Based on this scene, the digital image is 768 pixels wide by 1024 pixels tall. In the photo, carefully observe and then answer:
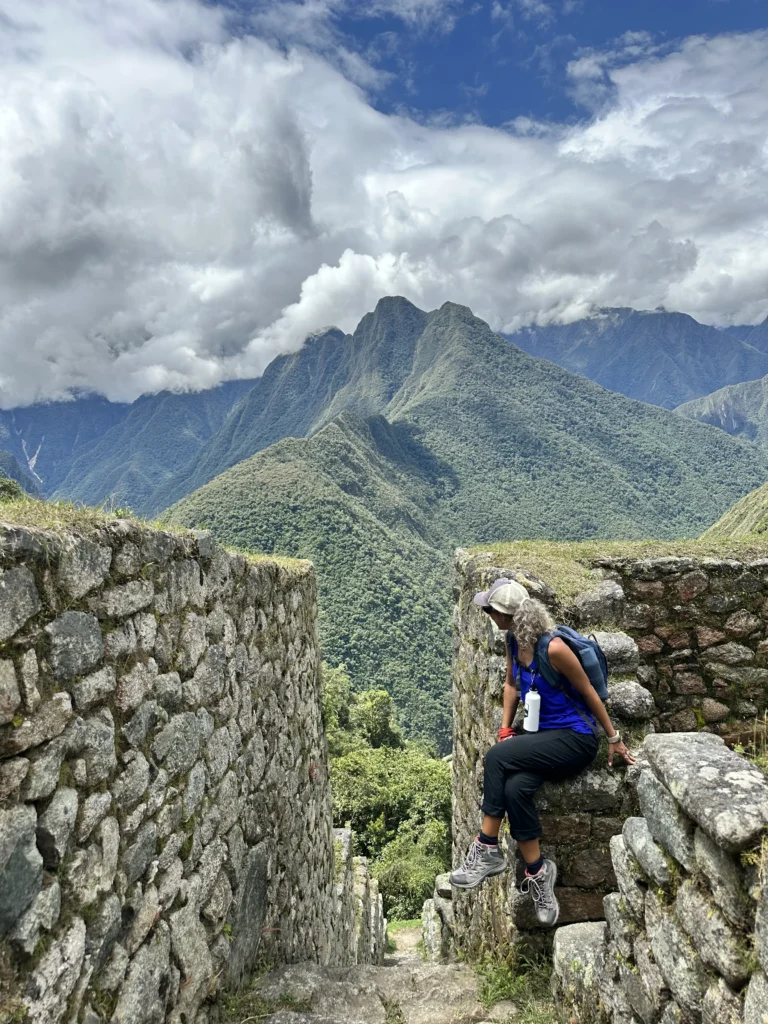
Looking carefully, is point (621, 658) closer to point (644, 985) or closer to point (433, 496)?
point (644, 985)

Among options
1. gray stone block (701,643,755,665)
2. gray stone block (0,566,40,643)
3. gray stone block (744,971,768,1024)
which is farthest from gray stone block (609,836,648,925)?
gray stone block (701,643,755,665)

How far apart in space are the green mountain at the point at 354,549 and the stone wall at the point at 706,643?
1829 inches

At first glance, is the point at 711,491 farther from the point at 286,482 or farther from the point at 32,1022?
the point at 32,1022

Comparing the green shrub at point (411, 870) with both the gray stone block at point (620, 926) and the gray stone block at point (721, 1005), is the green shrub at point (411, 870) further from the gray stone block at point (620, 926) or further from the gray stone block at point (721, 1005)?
the gray stone block at point (721, 1005)

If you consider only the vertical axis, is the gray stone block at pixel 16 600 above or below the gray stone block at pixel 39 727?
above

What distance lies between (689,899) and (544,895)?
6.27 feet

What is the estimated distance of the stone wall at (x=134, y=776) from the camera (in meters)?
1.85

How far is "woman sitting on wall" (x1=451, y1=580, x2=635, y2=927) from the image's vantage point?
3475 mm

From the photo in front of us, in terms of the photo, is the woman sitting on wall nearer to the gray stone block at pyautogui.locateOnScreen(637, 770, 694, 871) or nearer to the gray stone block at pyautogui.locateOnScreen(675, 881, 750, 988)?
the gray stone block at pyautogui.locateOnScreen(637, 770, 694, 871)

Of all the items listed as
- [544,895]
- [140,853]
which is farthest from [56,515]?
[544,895]

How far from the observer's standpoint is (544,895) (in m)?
3.64

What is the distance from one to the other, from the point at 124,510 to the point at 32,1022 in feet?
6.88

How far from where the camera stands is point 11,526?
187 cm

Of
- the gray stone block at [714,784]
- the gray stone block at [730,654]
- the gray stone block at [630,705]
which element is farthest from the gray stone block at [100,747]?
the gray stone block at [730,654]
